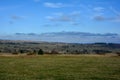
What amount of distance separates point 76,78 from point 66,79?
1204 mm

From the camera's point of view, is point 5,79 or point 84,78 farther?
point 84,78

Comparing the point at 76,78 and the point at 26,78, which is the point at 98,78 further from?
the point at 26,78

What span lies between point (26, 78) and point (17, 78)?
0.76 m

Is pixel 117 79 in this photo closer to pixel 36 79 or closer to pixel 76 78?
pixel 76 78

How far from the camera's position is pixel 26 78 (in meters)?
24.5

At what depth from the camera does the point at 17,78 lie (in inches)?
966

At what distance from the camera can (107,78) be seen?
24891mm

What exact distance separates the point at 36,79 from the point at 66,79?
2.47 m

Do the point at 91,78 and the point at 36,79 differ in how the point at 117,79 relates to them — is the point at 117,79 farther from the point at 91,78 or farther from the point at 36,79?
the point at 36,79

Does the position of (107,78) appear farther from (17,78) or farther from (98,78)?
(17,78)

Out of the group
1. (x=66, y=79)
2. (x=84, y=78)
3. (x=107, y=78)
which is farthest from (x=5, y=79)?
(x=107, y=78)

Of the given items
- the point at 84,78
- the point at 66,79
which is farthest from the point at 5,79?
the point at 84,78

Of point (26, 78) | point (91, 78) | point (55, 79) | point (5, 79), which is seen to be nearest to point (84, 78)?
point (91, 78)

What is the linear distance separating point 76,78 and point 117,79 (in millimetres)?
3444
